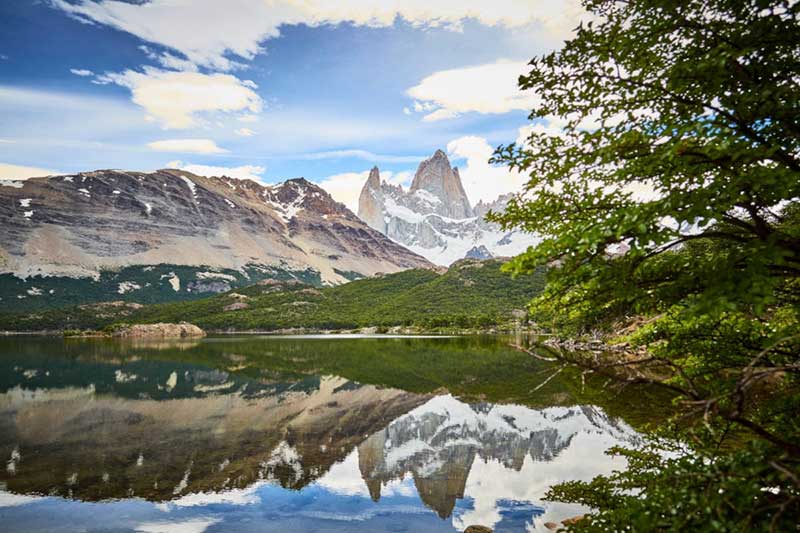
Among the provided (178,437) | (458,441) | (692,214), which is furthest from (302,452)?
(692,214)

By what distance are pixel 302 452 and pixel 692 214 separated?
93.1 ft

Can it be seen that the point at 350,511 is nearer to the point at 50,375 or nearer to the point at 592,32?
the point at 592,32

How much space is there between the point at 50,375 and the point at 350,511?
69026 millimetres

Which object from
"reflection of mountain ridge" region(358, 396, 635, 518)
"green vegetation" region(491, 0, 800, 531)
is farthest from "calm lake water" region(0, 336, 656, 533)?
"green vegetation" region(491, 0, 800, 531)

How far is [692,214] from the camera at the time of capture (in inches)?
304

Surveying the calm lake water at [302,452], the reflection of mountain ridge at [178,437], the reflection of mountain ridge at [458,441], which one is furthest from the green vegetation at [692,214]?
the reflection of mountain ridge at [178,437]

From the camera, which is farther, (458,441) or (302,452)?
(458,441)

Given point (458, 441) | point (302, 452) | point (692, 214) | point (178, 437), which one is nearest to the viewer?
point (692, 214)

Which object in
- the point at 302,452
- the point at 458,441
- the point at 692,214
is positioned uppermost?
the point at 692,214

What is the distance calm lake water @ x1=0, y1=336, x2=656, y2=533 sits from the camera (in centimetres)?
2078

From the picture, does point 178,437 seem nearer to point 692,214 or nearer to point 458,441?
point 458,441

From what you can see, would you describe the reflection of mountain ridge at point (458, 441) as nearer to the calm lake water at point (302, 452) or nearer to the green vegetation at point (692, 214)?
the calm lake water at point (302, 452)

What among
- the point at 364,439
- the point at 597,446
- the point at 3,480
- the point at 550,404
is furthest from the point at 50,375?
the point at 597,446

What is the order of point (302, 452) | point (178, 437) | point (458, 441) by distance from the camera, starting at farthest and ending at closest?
point (178, 437), point (458, 441), point (302, 452)
